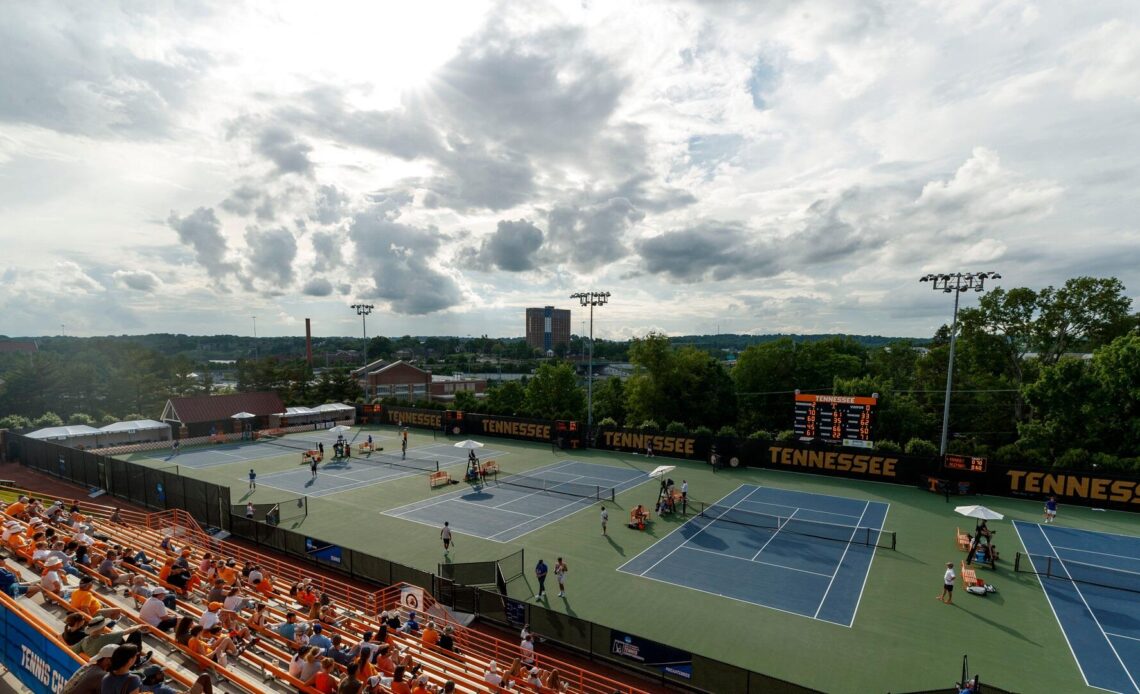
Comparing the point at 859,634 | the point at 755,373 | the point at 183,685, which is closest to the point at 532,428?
the point at 755,373

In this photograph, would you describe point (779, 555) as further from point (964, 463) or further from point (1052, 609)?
point (964, 463)

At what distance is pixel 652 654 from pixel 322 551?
13430mm

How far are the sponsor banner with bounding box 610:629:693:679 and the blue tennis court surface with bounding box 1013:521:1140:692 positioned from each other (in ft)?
34.8

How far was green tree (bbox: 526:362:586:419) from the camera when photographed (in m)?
60.6

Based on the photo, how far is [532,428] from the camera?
162 feet

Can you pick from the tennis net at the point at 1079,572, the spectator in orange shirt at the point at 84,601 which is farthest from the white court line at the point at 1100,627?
the spectator in orange shirt at the point at 84,601

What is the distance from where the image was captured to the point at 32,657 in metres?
9.38

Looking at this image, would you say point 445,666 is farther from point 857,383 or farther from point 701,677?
point 857,383

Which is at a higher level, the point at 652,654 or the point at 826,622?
the point at 652,654

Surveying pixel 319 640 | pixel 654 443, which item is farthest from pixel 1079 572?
pixel 319 640

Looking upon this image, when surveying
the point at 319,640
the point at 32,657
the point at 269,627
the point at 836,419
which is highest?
the point at 836,419

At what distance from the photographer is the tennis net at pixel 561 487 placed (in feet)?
104

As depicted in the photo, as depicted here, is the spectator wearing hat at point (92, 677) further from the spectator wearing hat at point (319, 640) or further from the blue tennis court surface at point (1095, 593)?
the blue tennis court surface at point (1095, 593)

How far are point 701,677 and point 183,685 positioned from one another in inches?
428
